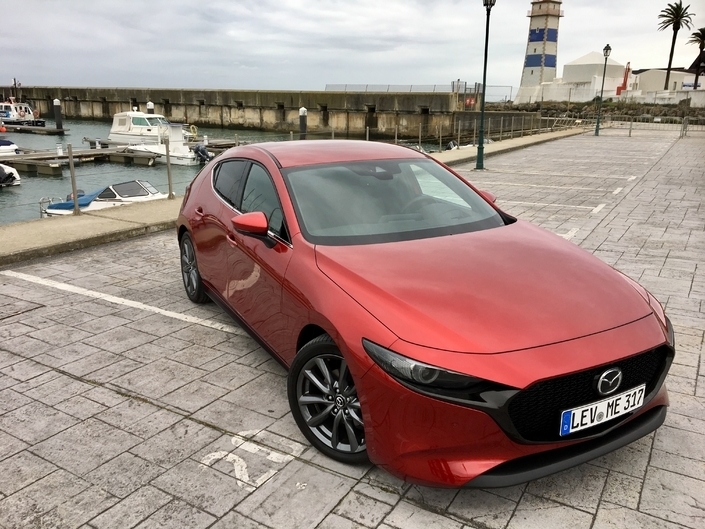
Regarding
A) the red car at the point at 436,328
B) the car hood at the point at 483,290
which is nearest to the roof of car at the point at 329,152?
the red car at the point at 436,328

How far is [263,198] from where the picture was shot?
12.9 ft

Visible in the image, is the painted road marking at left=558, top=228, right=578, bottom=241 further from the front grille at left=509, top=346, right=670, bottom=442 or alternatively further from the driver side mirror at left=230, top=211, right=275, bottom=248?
the front grille at left=509, top=346, right=670, bottom=442

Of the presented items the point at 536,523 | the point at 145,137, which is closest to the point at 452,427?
the point at 536,523

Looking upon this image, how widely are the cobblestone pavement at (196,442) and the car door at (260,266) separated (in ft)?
1.45

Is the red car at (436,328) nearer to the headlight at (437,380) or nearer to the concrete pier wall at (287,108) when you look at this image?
the headlight at (437,380)

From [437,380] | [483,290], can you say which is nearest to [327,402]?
[437,380]

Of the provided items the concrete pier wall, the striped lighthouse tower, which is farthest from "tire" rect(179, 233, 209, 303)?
the striped lighthouse tower

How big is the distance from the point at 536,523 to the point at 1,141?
1506 inches

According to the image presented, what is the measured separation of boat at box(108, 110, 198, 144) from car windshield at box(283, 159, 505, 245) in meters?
32.9

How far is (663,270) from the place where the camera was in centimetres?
637

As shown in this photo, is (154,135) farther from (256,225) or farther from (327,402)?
(327,402)

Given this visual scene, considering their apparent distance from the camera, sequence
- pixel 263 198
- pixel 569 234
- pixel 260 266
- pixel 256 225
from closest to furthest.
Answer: pixel 256 225 < pixel 260 266 < pixel 263 198 < pixel 569 234

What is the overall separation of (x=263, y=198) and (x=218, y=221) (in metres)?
0.71

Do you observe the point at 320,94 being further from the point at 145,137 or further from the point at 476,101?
the point at 145,137
